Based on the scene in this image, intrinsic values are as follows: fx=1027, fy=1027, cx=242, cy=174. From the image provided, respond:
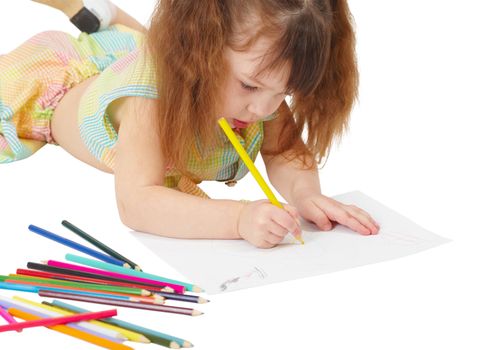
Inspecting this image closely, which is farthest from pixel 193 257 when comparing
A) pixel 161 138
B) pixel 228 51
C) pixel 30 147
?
pixel 30 147

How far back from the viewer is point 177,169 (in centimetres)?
201

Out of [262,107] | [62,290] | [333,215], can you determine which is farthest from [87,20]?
[62,290]

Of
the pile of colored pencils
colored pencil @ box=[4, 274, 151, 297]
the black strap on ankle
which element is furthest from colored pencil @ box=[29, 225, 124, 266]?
the black strap on ankle

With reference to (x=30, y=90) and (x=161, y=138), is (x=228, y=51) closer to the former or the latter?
(x=161, y=138)

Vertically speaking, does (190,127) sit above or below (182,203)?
above

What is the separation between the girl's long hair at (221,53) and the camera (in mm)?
1776

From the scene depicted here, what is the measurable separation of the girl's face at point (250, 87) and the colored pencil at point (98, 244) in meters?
0.33

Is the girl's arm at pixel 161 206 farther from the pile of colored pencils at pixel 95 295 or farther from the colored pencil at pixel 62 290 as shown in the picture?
the colored pencil at pixel 62 290

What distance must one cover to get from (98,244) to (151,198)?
0.45 feet

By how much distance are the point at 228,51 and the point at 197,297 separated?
45 cm

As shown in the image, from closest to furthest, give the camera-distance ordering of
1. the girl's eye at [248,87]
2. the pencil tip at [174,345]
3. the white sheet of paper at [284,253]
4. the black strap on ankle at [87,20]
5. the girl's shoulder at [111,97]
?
1. the pencil tip at [174,345]
2. the white sheet of paper at [284,253]
3. the girl's eye at [248,87]
4. the girl's shoulder at [111,97]
5. the black strap on ankle at [87,20]

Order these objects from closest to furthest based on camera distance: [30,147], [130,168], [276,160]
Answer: [130,168] → [276,160] → [30,147]

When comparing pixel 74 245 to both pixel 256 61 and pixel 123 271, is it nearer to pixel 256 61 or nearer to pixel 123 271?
pixel 123 271

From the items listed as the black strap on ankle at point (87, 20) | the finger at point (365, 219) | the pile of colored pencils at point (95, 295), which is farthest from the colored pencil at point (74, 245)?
the black strap on ankle at point (87, 20)
